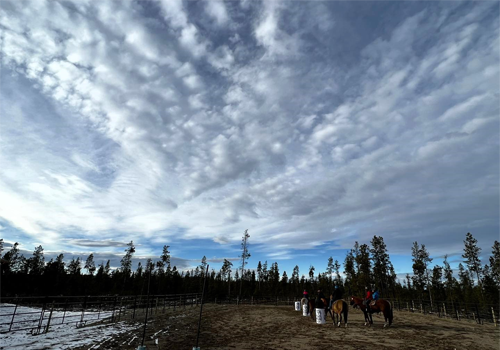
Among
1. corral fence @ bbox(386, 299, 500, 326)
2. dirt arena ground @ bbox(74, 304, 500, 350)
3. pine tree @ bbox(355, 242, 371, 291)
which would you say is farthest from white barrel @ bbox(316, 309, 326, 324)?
pine tree @ bbox(355, 242, 371, 291)

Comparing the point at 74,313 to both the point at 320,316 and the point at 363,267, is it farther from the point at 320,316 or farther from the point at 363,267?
the point at 363,267

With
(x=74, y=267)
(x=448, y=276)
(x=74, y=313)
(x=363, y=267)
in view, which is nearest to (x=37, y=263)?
(x=74, y=267)

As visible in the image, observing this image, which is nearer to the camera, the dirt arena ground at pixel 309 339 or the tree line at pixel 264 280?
the dirt arena ground at pixel 309 339

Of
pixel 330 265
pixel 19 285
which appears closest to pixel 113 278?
pixel 19 285

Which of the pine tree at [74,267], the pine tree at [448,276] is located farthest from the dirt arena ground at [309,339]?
the pine tree at [74,267]

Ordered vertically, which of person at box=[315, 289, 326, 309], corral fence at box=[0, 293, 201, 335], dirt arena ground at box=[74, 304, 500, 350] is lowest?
corral fence at box=[0, 293, 201, 335]

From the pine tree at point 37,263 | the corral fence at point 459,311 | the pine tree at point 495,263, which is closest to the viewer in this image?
the corral fence at point 459,311

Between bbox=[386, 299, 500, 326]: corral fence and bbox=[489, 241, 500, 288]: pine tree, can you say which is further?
bbox=[489, 241, 500, 288]: pine tree

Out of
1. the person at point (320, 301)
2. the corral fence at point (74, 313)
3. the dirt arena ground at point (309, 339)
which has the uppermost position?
the person at point (320, 301)

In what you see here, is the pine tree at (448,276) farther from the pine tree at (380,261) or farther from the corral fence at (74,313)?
the corral fence at (74,313)

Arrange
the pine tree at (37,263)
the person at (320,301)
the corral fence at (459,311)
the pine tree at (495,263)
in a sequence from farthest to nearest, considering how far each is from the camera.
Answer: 1. the pine tree at (37,263)
2. the pine tree at (495,263)
3. the corral fence at (459,311)
4. the person at (320,301)

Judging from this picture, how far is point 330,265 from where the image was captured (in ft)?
275

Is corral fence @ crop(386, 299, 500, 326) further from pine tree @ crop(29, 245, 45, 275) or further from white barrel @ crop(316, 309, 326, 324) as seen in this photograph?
pine tree @ crop(29, 245, 45, 275)

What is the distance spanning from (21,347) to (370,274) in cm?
5670
